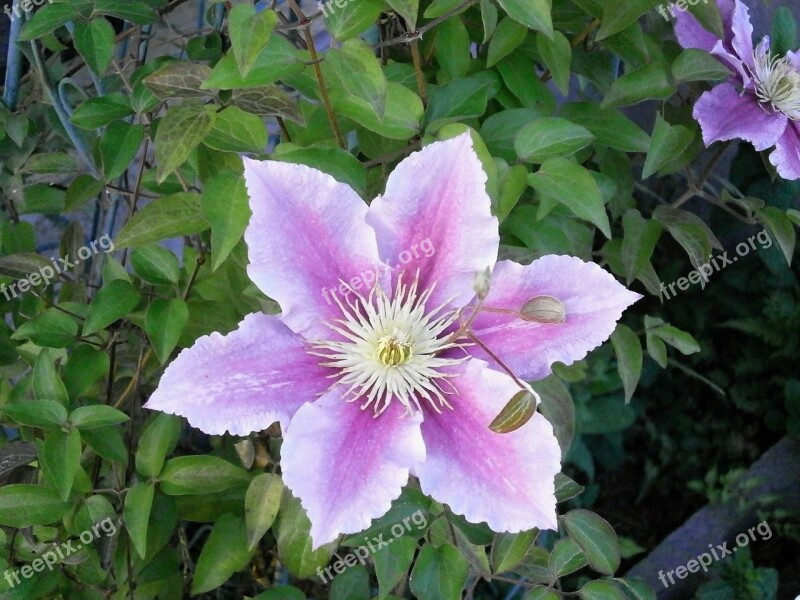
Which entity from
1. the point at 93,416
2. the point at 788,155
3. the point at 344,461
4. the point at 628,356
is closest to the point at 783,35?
the point at 788,155

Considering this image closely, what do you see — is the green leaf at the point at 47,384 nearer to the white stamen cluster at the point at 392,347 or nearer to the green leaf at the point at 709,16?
the white stamen cluster at the point at 392,347

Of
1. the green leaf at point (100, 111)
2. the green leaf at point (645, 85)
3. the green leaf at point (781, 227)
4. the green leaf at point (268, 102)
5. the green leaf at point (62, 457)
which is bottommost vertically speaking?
the green leaf at point (62, 457)

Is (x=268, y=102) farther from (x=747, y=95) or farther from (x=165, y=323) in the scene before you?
(x=747, y=95)

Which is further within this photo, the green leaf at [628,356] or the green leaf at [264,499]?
the green leaf at [628,356]

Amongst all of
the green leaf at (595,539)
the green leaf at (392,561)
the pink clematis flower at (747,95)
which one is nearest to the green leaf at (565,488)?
A: the green leaf at (595,539)

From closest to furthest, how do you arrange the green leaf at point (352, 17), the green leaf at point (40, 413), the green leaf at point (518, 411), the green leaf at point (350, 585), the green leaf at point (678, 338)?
1. the green leaf at point (518, 411)
2. the green leaf at point (352, 17)
3. the green leaf at point (40, 413)
4. the green leaf at point (350, 585)
5. the green leaf at point (678, 338)

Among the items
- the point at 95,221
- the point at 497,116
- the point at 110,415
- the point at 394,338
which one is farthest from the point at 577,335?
the point at 95,221

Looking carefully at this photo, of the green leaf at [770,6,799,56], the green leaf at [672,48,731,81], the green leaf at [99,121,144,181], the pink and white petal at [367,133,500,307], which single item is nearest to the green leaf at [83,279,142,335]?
the green leaf at [99,121,144,181]
